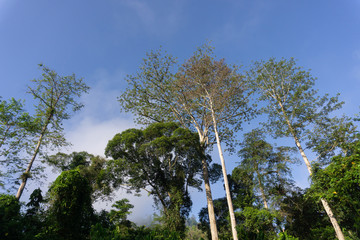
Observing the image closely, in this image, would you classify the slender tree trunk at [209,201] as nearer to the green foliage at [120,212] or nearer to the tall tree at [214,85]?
the tall tree at [214,85]

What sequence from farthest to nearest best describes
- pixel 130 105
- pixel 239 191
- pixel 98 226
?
pixel 239 191 → pixel 130 105 → pixel 98 226

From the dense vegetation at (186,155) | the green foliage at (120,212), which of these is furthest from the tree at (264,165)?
the green foliage at (120,212)

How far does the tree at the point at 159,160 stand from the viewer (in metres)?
14.4

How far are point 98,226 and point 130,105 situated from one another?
1280cm

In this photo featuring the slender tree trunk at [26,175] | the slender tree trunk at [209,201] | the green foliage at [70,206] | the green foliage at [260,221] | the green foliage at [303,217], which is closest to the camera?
the green foliage at [70,206]

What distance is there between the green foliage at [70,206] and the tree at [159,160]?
366cm

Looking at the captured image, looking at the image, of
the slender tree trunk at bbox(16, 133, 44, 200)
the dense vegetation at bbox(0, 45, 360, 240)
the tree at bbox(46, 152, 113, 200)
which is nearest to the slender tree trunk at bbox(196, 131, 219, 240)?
the dense vegetation at bbox(0, 45, 360, 240)

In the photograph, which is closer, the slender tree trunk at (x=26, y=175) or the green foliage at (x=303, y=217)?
the slender tree trunk at (x=26, y=175)

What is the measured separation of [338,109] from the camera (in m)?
13.6

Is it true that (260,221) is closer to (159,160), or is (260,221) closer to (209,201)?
(209,201)

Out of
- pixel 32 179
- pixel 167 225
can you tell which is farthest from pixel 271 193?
pixel 32 179

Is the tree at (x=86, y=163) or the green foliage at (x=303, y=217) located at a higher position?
the tree at (x=86, y=163)

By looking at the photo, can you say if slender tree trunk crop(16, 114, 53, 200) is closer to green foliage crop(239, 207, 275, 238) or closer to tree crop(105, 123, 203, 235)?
tree crop(105, 123, 203, 235)

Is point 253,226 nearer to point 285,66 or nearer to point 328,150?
point 328,150
